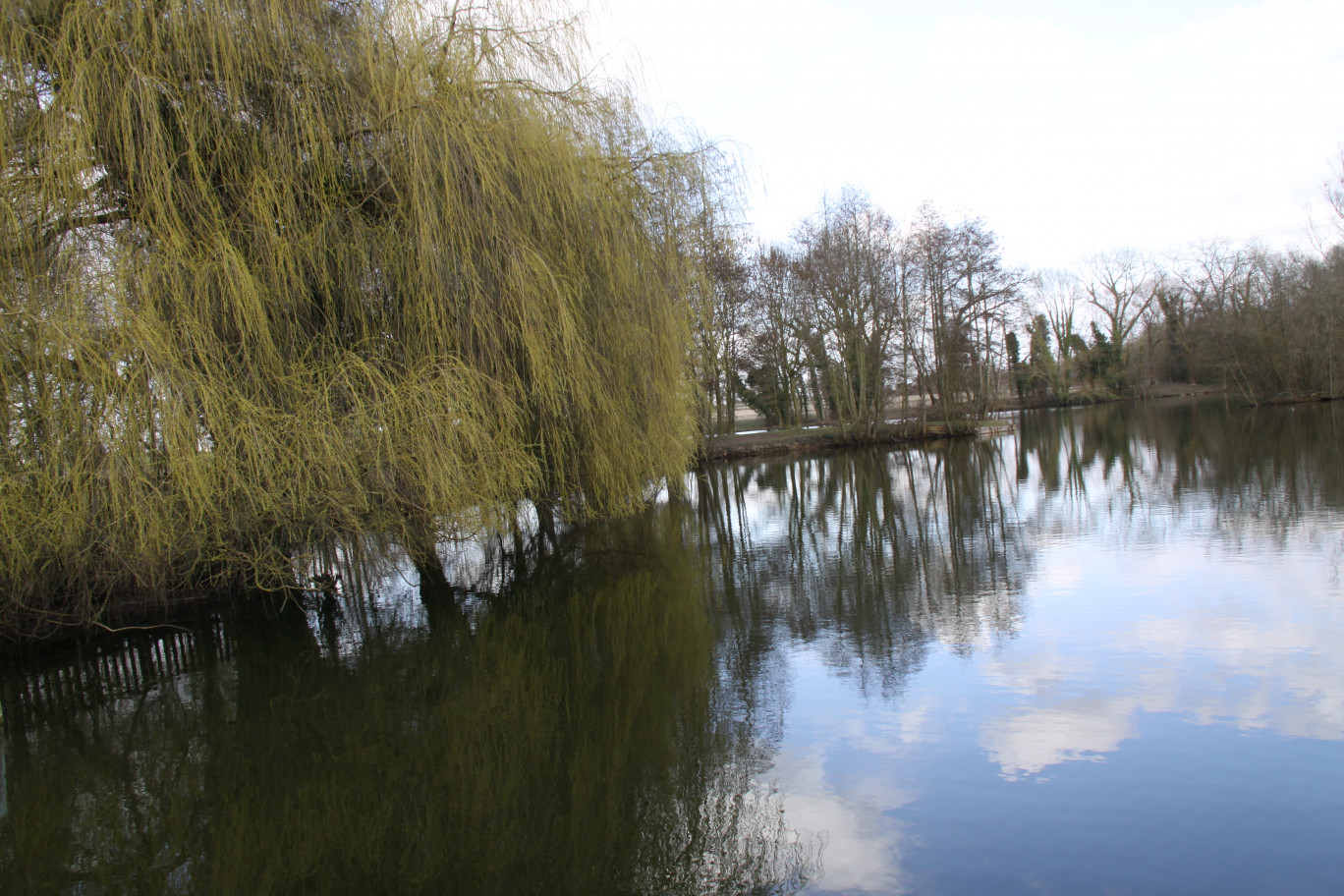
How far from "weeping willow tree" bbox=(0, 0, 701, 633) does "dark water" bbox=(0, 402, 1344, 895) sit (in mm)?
1408

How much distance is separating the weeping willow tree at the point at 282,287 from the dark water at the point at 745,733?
1.41 meters

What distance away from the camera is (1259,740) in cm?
461

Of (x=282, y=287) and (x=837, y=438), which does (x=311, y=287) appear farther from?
(x=837, y=438)

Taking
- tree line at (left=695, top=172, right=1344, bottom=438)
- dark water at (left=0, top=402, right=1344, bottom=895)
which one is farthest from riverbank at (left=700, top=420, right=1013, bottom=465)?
dark water at (left=0, top=402, right=1344, bottom=895)

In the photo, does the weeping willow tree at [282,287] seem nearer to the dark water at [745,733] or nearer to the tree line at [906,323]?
the dark water at [745,733]

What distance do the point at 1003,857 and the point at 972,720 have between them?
155 cm

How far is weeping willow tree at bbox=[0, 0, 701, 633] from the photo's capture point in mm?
6793

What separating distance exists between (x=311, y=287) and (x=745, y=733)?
602 centimetres

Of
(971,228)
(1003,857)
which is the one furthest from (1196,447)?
(1003,857)

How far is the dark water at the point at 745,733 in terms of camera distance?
3.93m

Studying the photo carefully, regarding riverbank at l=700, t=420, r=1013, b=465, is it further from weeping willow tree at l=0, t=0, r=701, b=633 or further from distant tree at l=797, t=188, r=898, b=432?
weeping willow tree at l=0, t=0, r=701, b=633

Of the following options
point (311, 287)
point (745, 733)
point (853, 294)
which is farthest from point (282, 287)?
point (853, 294)

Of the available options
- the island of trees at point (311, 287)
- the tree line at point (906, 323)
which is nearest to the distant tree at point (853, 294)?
the tree line at point (906, 323)

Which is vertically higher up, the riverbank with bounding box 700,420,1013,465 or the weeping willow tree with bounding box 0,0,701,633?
the weeping willow tree with bounding box 0,0,701,633
